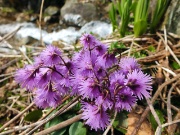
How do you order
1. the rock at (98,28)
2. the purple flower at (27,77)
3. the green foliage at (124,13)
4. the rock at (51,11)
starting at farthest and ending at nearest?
the rock at (51,11), the rock at (98,28), the green foliage at (124,13), the purple flower at (27,77)

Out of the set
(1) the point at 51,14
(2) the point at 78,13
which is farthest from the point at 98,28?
(1) the point at 51,14

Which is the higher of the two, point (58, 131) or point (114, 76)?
point (114, 76)

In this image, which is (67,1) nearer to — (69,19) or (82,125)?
(69,19)

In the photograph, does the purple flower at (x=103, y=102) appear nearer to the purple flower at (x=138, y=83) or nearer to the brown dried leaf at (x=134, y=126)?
the purple flower at (x=138, y=83)

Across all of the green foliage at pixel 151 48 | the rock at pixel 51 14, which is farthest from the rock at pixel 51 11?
the green foliage at pixel 151 48

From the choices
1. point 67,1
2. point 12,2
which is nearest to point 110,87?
point 67,1

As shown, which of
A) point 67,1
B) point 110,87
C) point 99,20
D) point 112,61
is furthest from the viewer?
point 67,1

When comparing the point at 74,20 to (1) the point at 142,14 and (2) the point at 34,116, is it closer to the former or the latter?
(1) the point at 142,14

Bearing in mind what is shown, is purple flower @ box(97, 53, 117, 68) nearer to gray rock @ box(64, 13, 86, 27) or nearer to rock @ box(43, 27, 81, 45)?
rock @ box(43, 27, 81, 45)
